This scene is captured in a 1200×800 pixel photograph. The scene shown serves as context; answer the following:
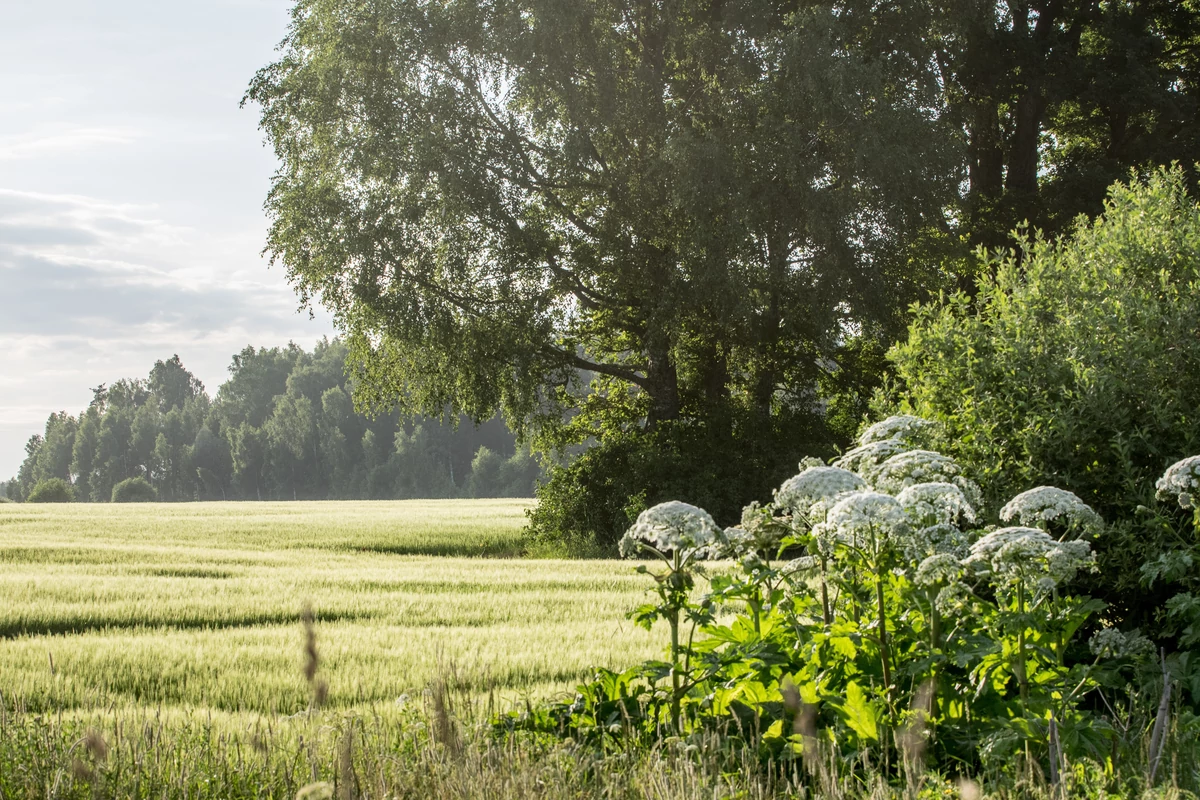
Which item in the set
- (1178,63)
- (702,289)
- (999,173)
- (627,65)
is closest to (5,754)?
(702,289)

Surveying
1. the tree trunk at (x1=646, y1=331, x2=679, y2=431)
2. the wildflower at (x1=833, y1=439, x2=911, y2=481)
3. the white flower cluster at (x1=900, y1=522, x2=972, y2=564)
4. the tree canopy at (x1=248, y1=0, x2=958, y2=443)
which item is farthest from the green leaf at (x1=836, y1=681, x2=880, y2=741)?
the tree trunk at (x1=646, y1=331, x2=679, y2=431)

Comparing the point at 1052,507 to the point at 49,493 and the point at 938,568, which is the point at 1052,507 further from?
the point at 49,493

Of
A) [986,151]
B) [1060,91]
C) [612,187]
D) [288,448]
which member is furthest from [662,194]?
[288,448]

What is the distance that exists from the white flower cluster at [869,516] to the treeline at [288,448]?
303ft

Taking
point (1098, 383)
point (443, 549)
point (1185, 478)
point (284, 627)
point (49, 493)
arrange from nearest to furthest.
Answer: point (1185, 478) → point (1098, 383) → point (284, 627) → point (443, 549) → point (49, 493)

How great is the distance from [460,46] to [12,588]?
13744mm

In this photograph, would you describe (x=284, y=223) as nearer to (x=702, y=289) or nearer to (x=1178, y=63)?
(x=702, y=289)

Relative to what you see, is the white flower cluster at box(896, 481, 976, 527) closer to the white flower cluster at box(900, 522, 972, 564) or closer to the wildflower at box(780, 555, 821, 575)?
the white flower cluster at box(900, 522, 972, 564)

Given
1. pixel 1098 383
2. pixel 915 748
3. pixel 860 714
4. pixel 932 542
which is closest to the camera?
pixel 915 748

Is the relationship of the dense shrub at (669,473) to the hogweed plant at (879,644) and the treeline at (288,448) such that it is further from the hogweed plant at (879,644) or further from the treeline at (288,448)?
the treeline at (288,448)

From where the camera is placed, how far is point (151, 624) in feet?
30.5

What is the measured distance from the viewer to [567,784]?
346 centimetres

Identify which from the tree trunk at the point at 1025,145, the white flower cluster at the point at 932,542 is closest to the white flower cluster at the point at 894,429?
the white flower cluster at the point at 932,542

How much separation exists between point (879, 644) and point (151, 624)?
757 centimetres
